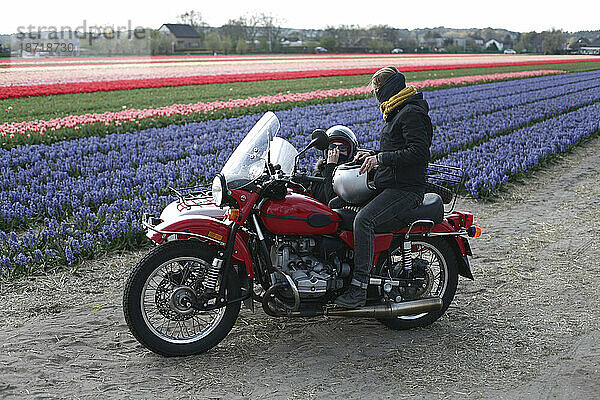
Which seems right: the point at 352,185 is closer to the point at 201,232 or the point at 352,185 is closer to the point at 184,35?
the point at 201,232

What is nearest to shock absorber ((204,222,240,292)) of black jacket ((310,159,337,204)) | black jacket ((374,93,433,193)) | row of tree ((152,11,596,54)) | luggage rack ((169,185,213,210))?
luggage rack ((169,185,213,210))

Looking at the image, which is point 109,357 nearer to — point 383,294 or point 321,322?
point 321,322

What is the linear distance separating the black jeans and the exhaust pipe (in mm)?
209

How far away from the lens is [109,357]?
179 inches

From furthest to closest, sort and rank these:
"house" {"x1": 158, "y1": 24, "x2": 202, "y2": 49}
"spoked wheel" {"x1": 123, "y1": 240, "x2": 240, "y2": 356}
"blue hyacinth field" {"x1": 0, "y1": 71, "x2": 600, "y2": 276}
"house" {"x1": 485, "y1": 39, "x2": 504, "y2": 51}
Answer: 1. "house" {"x1": 485, "y1": 39, "x2": 504, "y2": 51}
2. "house" {"x1": 158, "y1": 24, "x2": 202, "y2": 49}
3. "blue hyacinth field" {"x1": 0, "y1": 71, "x2": 600, "y2": 276}
4. "spoked wheel" {"x1": 123, "y1": 240, "x2": 240, "y2": 356}

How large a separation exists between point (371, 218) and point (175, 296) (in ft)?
4.77

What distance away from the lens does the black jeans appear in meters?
4.59

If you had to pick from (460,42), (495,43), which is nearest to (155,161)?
(460,42)

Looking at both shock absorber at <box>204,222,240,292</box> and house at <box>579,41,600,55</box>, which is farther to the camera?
house at <box>579,41,600,55</box>

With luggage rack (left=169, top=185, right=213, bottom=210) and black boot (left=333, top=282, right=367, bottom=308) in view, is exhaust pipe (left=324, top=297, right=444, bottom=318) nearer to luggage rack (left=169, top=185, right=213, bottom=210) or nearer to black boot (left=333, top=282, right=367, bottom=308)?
black boot (left=333, top=282, right=367, bottom=308)

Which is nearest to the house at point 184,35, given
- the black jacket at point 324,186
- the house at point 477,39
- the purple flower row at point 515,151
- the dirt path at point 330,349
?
the house at point 477,39

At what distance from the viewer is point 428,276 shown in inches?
200

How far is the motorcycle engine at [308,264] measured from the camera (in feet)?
15.2

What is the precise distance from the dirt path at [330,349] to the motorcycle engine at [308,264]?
479mm
